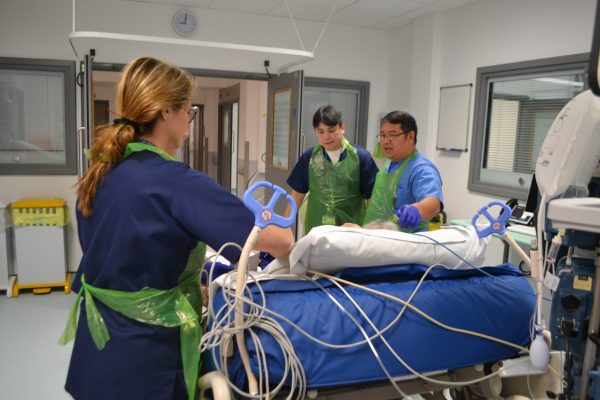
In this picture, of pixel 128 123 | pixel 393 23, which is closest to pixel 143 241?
pixel 128 123

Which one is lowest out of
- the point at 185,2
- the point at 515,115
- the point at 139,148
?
the point at 139,148

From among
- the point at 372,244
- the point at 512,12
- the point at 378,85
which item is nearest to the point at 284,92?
the point at 378,85

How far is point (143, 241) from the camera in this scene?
1115 mm

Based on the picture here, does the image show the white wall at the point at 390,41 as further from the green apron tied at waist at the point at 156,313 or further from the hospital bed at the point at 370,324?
the green apron tied at waist at the point at 156,313

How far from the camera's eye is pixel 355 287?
1.31m

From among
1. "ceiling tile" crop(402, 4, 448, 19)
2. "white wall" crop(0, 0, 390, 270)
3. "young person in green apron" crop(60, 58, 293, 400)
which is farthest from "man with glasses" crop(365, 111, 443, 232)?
"white wall" crop(0, 0, 390, 270)

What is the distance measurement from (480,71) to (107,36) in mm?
2956

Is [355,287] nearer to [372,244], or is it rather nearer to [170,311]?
[372,244]

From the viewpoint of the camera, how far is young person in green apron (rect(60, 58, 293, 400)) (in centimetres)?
112

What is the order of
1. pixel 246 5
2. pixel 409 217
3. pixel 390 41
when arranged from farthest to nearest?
pixel 390 41 → pixel 246 5 → pixel 409 217

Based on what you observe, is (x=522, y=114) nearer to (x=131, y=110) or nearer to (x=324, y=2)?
(x=324, y=2)

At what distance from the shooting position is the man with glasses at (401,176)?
236 cm

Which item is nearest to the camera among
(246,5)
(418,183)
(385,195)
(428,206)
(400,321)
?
(400,321)

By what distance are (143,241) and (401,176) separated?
64.3 inches
